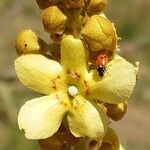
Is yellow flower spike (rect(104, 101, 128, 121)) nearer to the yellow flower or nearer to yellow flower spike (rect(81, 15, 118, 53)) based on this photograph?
the yellow flower

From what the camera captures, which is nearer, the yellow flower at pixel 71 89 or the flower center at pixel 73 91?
the yellow flower at pixel 71 89

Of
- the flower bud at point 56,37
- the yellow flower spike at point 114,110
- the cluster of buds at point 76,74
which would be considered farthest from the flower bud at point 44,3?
the yellow flower spike at point 114,110

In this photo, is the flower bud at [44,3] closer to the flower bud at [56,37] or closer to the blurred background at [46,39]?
the flower bud at [56,37]

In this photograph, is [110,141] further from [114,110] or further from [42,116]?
[42,116]

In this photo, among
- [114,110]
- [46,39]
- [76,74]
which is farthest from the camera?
[46,39]

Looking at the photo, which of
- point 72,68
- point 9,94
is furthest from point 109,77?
point 9,94

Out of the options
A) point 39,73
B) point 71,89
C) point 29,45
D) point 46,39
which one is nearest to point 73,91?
point 71,89

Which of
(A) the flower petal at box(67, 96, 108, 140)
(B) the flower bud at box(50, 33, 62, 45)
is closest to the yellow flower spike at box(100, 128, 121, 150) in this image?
(A) the flower petal at box(67, 96, 108, 140)
